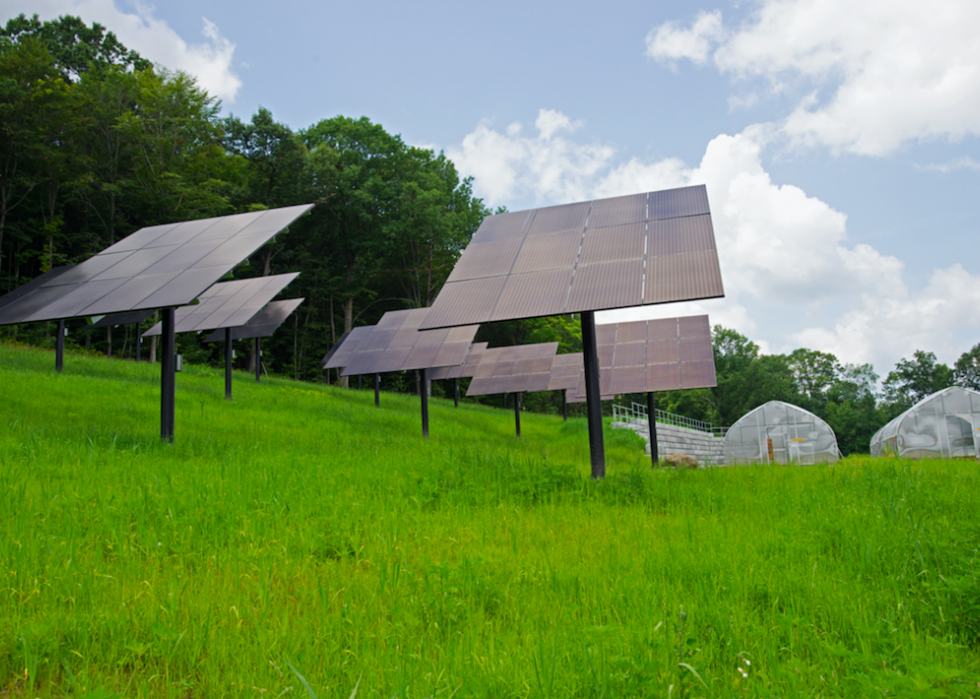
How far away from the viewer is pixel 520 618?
3.92m

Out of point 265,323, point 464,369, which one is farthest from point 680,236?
point 464,369

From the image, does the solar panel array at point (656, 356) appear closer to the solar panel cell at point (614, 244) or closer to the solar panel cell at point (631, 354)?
the solar panel cell at point (631, 354)

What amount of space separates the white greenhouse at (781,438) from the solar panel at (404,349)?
1725 centimetres

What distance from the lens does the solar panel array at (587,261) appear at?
8.87 meters

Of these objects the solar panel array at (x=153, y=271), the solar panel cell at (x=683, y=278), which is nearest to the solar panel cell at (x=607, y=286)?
the solar panel cell at (x=683, y=278)

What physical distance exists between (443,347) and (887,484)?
16243 millimetres

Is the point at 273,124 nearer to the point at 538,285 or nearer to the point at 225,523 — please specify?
the point at 538,285

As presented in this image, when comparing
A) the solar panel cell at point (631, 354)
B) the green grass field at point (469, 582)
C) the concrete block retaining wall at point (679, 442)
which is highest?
the solar panel cell at point (631, 354)

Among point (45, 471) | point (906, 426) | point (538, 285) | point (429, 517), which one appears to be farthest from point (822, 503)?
point (906, 426)

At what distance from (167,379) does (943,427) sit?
114 ft

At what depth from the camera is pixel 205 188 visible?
41.9 metres

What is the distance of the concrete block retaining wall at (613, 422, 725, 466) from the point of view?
3721cm

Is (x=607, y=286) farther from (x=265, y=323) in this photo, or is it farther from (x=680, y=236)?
(x=265, y=323)

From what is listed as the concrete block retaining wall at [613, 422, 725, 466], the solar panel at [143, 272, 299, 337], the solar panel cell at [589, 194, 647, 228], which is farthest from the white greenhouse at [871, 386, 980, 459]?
the solar panel at [143, 272, 299, 337]
